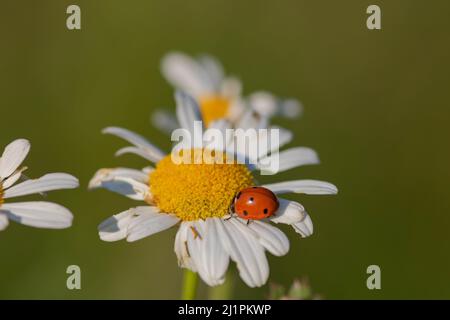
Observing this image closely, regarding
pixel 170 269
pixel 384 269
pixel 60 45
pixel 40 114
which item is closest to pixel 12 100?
pixel 40 114

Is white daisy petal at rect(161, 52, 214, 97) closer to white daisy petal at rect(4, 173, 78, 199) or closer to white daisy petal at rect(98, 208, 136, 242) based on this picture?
white daisy petal at rect(98, 208, 136, 242)

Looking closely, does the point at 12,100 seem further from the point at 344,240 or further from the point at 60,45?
the point at 344,240

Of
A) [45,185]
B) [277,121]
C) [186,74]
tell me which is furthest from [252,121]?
[186,74]

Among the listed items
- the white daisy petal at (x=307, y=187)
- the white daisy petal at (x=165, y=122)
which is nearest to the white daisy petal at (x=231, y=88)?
the white daisy petal at (x=165, y=122)

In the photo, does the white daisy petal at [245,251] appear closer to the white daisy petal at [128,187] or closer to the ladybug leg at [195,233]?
the ladybug leg at [195,233]

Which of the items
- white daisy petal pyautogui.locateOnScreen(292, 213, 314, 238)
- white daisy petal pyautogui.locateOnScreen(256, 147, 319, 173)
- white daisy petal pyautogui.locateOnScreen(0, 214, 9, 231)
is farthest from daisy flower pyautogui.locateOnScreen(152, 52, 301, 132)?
white daisy petal pyautogui.locateOnScreen(0, 214, 9, 231)

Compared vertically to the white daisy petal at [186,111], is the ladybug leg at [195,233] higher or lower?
lower
